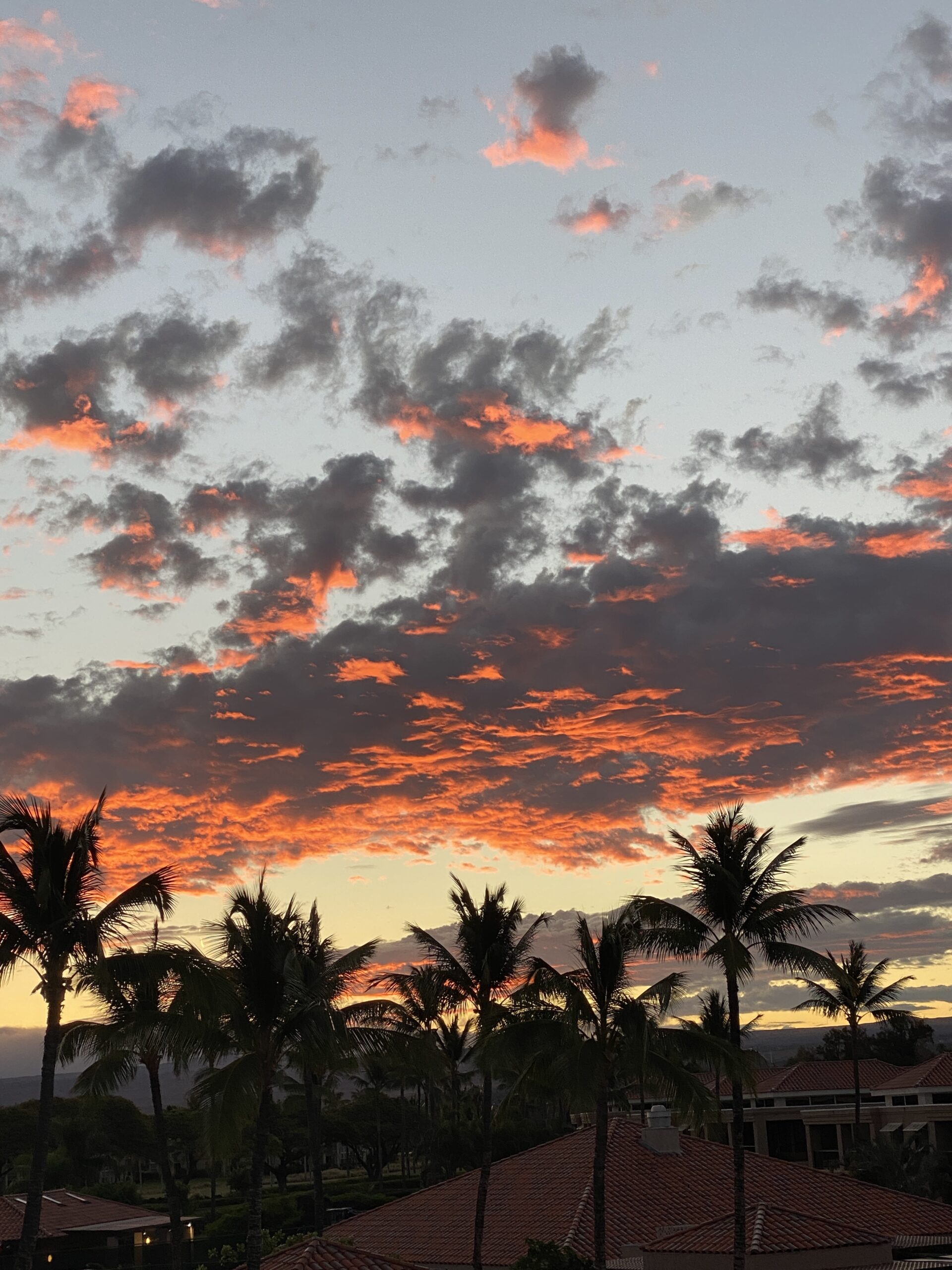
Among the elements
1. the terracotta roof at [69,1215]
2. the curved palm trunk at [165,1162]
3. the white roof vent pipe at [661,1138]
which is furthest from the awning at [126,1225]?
the white roof vent pipe at [661,1138]

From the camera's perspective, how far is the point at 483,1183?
35.0 m

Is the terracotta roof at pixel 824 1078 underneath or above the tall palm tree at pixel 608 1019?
underneath

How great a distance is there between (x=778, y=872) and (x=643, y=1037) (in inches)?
218

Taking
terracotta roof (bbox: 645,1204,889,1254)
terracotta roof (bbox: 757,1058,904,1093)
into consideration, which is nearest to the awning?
terracotta roof (bbox: 645,1204,889,1254)

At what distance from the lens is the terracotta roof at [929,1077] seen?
72.3 meters

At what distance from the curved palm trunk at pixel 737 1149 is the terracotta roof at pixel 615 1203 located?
10.0 ft

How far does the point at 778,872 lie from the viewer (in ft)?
104

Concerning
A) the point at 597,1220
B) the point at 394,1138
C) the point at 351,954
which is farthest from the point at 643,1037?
the point at 394,1138

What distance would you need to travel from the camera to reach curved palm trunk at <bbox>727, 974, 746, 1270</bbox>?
2927 cm

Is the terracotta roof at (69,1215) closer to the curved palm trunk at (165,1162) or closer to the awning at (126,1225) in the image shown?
the awning at (126,1225)

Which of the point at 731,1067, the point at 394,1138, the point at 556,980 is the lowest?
the point at 394,1138

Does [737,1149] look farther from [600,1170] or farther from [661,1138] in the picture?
[661,1138]

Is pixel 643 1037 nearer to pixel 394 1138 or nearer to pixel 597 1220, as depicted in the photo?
pixel 597 1220

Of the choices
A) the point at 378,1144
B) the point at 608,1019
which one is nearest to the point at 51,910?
the point at 608,1019
